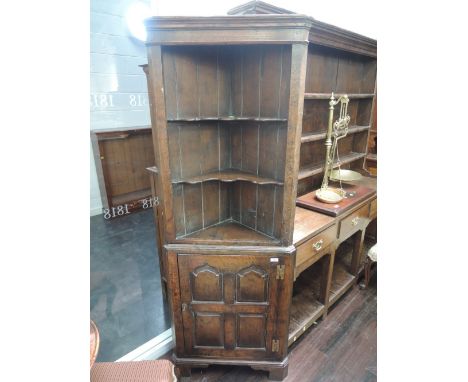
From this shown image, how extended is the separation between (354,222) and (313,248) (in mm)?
534

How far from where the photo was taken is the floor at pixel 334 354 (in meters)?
1.65

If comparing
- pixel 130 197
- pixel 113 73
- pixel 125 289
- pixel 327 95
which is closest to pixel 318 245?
pixel 327 95

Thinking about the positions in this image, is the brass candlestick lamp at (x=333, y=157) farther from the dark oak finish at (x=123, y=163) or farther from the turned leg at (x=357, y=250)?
the dark oak finish at (x=123, y=163)

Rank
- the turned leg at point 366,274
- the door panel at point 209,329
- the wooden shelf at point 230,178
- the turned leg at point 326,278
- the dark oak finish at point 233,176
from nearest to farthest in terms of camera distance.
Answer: the dark oak finish at point 233,176 → the wooden shelf at point 230,178 → the door panel at point 209,329 → the turned leg at point 326,278 → the turned leg at point 366,274

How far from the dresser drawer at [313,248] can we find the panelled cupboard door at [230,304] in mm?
219

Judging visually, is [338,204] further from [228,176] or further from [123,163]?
[123,163]

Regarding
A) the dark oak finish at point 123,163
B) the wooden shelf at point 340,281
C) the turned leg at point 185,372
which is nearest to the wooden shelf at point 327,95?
the wooden shelf at point 340,281

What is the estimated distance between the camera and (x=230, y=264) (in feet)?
4.64

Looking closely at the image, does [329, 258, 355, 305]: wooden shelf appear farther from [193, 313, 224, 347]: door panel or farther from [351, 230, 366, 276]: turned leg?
[193, 313, 224, 347]: door panel

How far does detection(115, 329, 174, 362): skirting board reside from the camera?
5.59 feet

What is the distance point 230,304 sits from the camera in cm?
147
